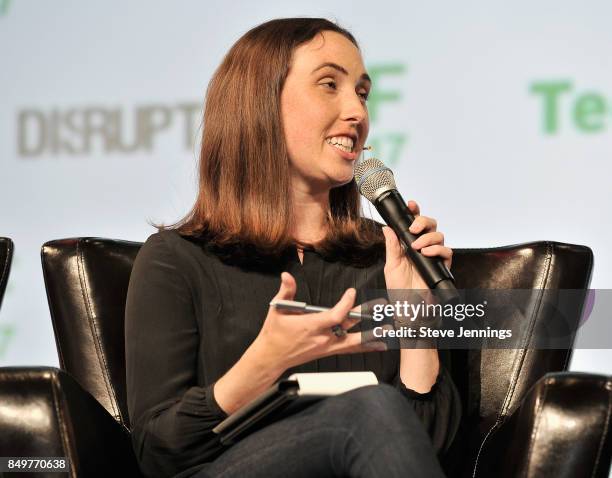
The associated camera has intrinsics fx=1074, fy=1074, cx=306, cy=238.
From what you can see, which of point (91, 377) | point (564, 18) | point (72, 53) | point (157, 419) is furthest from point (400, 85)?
point (157, 419)

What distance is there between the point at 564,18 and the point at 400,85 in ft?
1.37

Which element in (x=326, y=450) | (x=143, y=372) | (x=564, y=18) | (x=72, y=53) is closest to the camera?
(x=326, y=450)

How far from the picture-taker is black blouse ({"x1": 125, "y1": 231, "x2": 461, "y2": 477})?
1535 mm

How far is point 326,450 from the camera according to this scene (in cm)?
140

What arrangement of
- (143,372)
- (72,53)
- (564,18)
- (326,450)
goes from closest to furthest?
(326,450) < (143,372) < (564,18) < (72,53)

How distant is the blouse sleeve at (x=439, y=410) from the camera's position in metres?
1.64

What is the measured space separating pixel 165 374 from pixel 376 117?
4.01ft

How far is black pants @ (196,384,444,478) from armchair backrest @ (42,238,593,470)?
46 centimetres

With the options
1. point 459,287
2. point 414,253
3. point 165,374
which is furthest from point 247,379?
point 459,287

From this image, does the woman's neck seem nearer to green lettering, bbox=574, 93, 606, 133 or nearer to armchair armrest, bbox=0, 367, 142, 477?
armchair armrest, bbox=0, 367, 142, 477

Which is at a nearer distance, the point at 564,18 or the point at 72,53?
the point at 564,18

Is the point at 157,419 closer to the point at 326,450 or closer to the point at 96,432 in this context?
the point at 96,432

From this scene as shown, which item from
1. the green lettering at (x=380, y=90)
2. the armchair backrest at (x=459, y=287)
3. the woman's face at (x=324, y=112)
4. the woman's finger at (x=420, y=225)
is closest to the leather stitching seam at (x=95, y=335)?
the armchair backrest at (x=459, y=287)

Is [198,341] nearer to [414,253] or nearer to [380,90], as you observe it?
[414,253]
